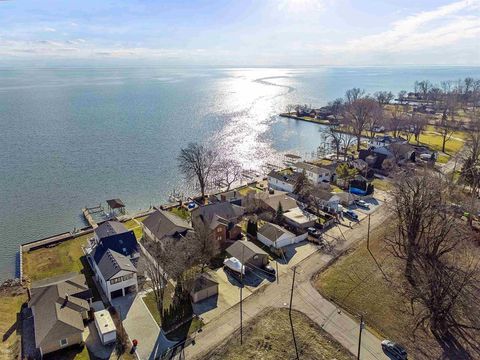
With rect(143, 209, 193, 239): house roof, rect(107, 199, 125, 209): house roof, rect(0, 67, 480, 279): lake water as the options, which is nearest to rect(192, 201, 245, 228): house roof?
rect(143, 209, 193, 239): house roof

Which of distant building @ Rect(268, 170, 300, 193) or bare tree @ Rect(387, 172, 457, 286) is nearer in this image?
bare tree @ Rect(387, 172, 457, 286)

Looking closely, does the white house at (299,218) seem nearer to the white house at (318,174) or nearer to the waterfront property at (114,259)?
the white house at (318,174)

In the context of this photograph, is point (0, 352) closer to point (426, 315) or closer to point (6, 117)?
point (426, 315)

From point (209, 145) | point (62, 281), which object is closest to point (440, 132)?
point (209, 145)

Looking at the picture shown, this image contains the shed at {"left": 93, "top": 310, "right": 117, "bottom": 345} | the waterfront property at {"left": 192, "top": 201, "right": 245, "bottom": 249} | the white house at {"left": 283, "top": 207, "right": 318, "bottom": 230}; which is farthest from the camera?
the white house at {"left": 283, "top": 207, "right": 318, "bottom": 230}

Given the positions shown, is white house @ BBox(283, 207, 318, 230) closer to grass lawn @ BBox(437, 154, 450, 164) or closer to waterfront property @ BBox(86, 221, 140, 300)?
waterfront property @ BBox(86, 221, 140, 300)

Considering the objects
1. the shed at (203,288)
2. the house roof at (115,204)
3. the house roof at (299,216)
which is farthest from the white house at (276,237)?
the house roof at (115,204)

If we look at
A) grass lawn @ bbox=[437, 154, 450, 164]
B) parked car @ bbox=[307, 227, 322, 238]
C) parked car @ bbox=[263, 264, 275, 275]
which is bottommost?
grass lawn @ bbox=[437, 154, 450, 164]
